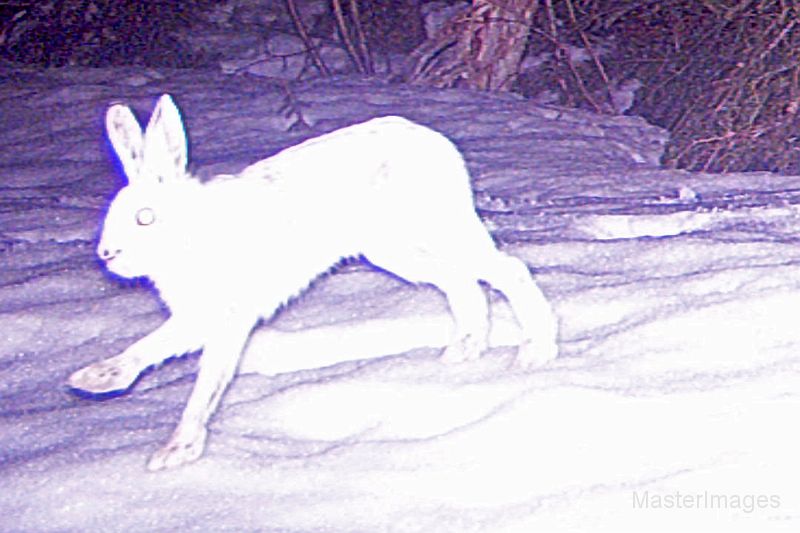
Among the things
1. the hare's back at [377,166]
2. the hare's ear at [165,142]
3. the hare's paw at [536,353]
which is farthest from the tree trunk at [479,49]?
the hare's ear at [165,142]

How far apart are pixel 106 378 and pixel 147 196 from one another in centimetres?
59

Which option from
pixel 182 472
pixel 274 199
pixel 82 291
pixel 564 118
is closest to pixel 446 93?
pixel 564 118

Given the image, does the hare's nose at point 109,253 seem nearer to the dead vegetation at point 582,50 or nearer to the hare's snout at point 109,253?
the hare's snout at point 109,253

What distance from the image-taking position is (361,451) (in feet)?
11.0

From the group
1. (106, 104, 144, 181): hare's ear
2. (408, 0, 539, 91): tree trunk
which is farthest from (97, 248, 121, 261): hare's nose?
(408, 0, 539, 91): tree trunk

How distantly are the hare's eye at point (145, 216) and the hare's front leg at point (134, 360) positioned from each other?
0.35m

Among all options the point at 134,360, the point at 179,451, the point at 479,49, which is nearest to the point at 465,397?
the point at 179,451

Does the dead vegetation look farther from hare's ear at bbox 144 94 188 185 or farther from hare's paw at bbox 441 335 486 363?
hare's ear at bbox 144 94 188 185

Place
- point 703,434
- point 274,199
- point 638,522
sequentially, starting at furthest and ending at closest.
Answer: point 274,199
point 703,434
point 638,522

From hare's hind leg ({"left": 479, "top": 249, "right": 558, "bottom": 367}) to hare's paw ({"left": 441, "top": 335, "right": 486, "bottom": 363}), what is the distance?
19cm

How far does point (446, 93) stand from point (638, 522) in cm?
688

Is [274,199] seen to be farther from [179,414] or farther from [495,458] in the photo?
[495,458]

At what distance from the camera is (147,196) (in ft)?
11.2

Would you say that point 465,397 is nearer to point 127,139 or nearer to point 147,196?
point 147,196
